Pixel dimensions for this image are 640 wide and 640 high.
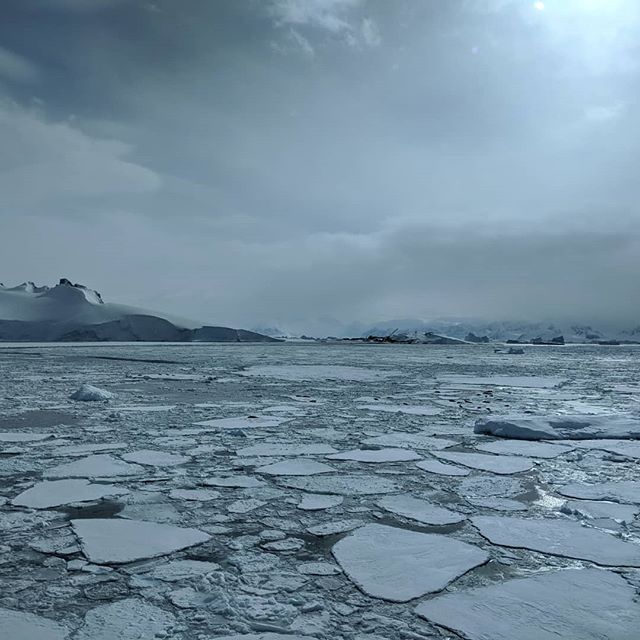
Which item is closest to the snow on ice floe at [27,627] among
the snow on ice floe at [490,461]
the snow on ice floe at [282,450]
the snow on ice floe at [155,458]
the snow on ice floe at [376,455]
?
the snow on ice floe at [155,458]

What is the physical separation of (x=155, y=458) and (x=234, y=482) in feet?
2.93

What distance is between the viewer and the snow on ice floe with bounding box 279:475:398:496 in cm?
276

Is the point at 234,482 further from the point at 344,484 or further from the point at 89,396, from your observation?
the point at 89,396

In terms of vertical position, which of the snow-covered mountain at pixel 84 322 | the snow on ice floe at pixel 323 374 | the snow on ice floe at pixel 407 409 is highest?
the snow-covered mountain at pixel 84 322

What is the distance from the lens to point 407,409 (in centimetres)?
611

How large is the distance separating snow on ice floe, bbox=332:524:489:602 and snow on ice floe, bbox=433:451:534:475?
138cm

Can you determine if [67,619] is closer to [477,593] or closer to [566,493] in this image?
[477,593]

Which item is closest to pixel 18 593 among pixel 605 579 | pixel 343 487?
pixel 343 487

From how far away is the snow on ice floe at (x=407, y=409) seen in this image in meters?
5.82

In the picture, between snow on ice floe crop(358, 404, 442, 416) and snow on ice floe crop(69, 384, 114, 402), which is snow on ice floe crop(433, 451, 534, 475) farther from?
snow on ice floe crop(69, 384, 114, 402)

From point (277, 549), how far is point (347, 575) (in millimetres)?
352

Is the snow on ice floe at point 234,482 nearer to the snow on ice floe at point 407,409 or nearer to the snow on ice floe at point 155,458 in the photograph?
the snow on ice floe at point 155,458

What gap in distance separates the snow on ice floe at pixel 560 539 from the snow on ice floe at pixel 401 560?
24cm

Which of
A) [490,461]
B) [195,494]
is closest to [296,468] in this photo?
[195,494]
